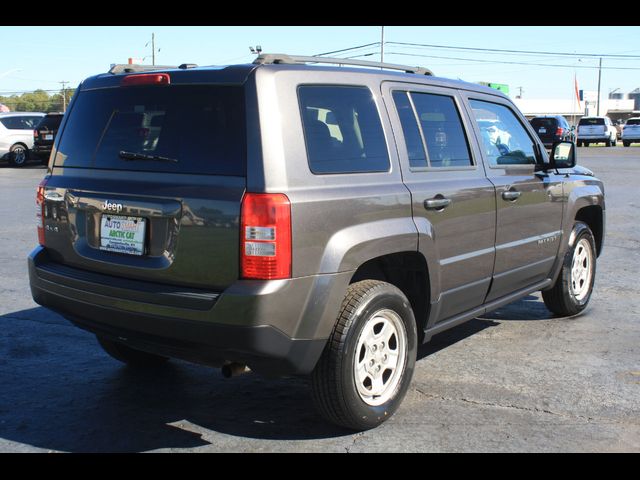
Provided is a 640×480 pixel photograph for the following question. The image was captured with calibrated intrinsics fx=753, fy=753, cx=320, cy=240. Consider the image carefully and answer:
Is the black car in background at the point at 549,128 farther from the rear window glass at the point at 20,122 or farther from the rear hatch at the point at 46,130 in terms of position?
the rear window glass at the point at 20,122

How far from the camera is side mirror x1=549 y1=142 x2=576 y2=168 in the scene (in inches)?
227

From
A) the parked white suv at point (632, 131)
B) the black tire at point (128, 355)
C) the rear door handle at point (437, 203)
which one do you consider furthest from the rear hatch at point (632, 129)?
the black tire at point (128, 355)

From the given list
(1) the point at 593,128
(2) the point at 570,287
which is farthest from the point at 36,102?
(2) the point at 570,287

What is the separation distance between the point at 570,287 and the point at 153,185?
394cm

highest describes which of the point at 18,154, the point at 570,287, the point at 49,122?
the point at 49,122

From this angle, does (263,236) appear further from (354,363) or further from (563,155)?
(563,155)

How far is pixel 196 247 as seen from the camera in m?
3.53

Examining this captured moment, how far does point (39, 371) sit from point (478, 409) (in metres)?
2.81

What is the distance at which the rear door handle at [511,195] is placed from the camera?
506 centimetres

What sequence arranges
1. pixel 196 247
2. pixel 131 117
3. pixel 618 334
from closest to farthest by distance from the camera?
pixel 196 247 → pixel 131 117 → pixel 618 334

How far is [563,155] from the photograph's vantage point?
5762mm

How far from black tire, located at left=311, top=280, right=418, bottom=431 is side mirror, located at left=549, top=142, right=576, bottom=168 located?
7.64ft
